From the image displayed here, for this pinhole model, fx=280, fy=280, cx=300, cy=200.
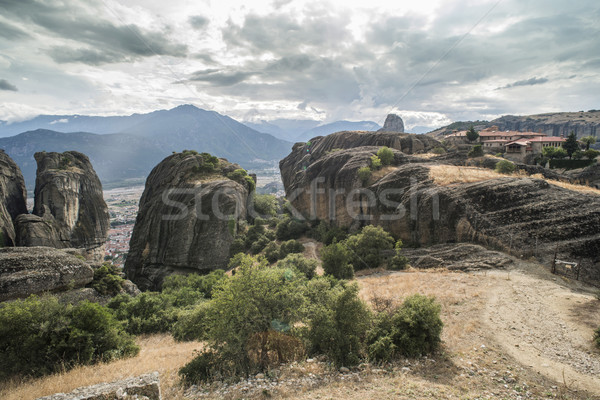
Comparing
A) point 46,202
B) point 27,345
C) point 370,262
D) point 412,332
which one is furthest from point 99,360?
point 46,202

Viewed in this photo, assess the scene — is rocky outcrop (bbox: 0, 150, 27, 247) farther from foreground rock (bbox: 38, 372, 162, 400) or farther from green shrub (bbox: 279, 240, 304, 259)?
foreground rock (bbox: 38, 372, 162, 400)

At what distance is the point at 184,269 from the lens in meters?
39.5

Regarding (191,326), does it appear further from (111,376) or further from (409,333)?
(409,333)

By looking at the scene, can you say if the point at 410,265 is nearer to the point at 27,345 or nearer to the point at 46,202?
the point at 27,345

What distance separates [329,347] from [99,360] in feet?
37.3

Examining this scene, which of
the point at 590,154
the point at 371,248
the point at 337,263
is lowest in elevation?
the point at 337,263

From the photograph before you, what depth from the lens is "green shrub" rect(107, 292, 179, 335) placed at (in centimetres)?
1994

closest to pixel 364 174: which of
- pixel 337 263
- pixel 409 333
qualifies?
pixel 337 263

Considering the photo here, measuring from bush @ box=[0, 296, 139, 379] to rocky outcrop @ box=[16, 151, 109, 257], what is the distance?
Result: 1508 inches

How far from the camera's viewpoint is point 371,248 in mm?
28125

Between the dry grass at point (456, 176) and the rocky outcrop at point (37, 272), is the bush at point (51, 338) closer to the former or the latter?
the rocky outcrop at point (37, 272)

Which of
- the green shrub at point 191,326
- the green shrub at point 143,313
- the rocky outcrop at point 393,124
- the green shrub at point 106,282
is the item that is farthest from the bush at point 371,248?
the rocky outcrop at point 393,124

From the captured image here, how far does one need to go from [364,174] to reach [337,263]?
1458 cm

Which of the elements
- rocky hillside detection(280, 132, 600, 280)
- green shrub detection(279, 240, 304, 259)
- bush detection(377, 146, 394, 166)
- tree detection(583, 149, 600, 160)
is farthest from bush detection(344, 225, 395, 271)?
tree detection(583, 149, 600, 160)
